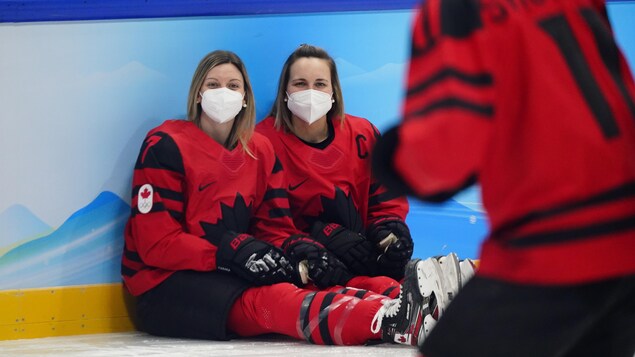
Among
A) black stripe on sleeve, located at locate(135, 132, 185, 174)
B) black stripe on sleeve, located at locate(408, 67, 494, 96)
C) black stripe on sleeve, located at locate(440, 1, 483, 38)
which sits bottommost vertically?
black stripe on sleeve, located at locate(135, 132, 185, 174)

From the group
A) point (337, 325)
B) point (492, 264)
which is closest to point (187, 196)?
point (337, 325)

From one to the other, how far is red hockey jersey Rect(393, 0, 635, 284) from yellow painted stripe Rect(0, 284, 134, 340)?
9.37 feet

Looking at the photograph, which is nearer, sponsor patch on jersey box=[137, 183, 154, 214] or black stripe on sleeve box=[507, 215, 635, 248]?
black stripe on sleeve box=[507, 215, 635, 248]

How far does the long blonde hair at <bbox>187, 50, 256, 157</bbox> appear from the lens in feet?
13.3

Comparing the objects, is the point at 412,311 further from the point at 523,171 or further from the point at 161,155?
the point at 523,171

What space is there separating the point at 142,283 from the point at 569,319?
2.79 meters

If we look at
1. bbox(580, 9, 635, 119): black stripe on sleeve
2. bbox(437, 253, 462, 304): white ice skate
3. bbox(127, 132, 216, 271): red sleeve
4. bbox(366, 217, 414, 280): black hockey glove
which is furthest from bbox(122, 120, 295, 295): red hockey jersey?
bbox(580, 9, 635, 119): black stripe on sleeve

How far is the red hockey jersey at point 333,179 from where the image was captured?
166 inches

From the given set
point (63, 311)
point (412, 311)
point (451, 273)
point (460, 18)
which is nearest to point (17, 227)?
point (63, 311)

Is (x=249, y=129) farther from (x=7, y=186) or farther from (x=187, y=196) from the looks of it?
(x=7, y=186)

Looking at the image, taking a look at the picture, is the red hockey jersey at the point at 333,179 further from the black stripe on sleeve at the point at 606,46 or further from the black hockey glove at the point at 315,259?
the black stripe on sleeve at the point at 606,46

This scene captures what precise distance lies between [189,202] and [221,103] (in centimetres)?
40

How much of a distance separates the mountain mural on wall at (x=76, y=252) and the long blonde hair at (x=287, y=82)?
723 millimetres

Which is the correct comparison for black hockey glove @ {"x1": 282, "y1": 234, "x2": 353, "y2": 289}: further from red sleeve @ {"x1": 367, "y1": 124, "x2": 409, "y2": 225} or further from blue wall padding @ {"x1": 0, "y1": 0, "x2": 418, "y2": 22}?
blue wall padding @ {"x1": 0, "y1": 0, "x2": 418, "y2": 22}
